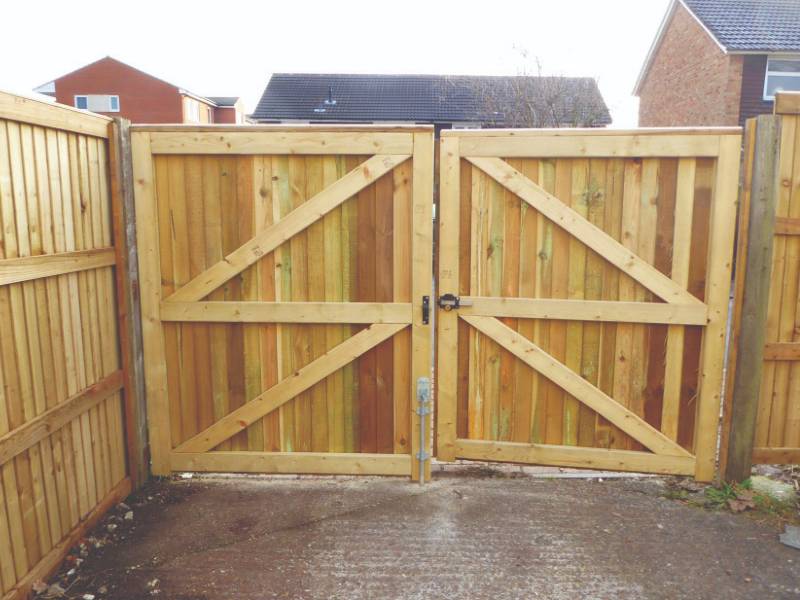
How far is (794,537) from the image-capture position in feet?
11.6

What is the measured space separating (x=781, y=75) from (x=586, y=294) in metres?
17.2

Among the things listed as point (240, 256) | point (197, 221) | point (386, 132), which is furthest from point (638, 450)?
point (197, 221)

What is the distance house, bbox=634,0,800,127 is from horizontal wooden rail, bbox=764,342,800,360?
15.1 m

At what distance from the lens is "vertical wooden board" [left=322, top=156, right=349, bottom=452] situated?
13.2 feet

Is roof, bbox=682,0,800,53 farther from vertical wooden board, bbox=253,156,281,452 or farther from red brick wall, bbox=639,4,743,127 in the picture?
vertical wooden board, bbox=253,156,281,452

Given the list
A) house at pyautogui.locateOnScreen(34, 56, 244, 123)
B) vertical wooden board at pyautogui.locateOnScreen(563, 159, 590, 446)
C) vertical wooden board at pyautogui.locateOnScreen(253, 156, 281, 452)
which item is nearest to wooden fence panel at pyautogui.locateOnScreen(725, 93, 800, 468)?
vertical wooden board at pyautogui.locateOnScreen(563, 159, 590, 446)

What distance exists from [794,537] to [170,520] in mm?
3605

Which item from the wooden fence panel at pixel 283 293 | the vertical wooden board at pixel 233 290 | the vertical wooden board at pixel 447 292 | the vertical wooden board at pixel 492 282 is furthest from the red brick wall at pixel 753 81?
the vertical wooden board at pixel 233 290

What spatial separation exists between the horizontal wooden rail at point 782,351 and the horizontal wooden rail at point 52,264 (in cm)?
414

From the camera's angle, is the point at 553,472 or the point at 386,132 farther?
the point at 553,472

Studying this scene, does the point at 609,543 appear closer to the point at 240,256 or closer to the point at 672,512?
the point at 672,512

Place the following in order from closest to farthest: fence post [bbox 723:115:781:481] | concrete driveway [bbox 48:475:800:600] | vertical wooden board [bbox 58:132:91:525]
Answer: concrete driveway [bbox 48:475:800:600], vertical wooden board [bbox 58:132:91:525], fence post [bbox 723:115:781:481]

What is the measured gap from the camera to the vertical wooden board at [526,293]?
409 cm

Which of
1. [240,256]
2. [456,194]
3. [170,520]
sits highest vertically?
[456,194]
